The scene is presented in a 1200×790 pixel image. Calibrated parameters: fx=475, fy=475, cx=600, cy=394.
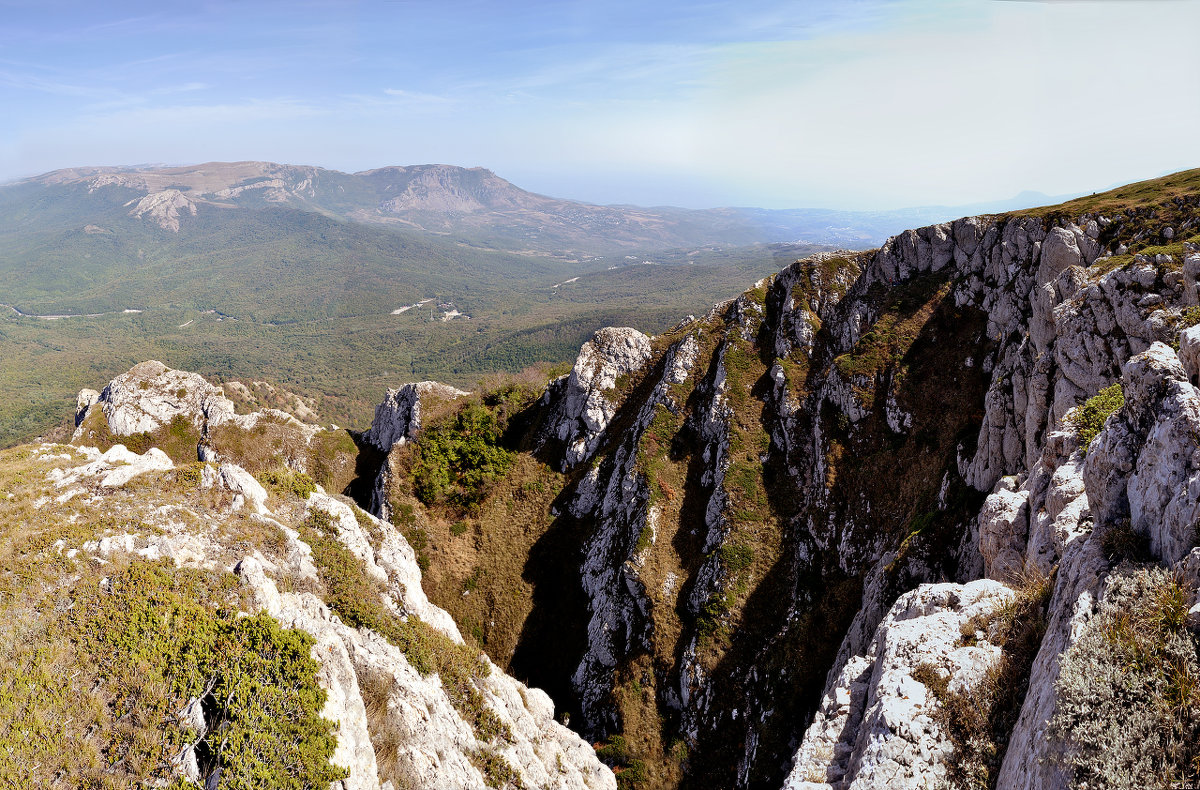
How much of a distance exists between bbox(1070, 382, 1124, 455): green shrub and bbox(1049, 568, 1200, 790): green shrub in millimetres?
10242

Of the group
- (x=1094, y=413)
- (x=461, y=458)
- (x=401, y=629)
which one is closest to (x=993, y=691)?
(x=1094, y=413)

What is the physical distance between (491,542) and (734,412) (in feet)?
92.2

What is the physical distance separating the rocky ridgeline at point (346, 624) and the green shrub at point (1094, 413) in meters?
26.8

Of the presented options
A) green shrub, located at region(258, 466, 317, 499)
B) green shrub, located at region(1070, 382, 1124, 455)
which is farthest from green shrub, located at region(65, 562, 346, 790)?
green shrub, located at region(1070, 382, 1124, 455)

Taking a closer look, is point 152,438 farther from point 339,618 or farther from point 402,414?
point 339,618

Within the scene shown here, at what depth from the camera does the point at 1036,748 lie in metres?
9.41

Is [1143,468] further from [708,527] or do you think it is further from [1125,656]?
[708,527]

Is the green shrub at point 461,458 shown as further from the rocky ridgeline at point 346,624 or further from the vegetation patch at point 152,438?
the vegetation patch at point 152,438

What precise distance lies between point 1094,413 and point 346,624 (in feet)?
107

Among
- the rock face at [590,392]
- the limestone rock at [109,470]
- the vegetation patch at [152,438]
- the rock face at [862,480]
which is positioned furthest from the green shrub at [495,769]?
the vegetation patch at [152,438]

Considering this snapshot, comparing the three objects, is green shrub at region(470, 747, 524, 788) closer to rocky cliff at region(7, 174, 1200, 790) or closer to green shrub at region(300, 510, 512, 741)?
rocky cliff at region(7, 174, 1200, 790)

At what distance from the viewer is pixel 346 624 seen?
2175 cm

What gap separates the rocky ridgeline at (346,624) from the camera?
1762 cm

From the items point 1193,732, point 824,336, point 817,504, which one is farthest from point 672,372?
point 1193,732
